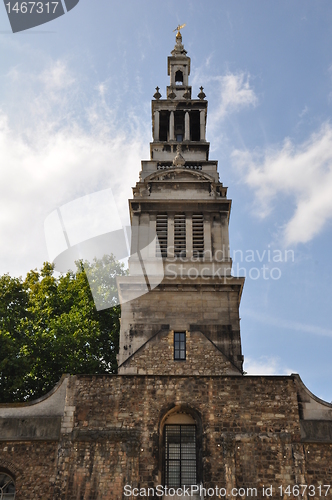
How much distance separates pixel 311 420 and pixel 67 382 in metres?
8.71

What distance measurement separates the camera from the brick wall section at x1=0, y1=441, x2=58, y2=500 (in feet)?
54.7

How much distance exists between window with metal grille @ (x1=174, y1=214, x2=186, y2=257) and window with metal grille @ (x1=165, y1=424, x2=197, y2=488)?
8379 millimetres

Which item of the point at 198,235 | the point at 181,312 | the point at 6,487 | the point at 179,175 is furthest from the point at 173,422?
the point at 179,175

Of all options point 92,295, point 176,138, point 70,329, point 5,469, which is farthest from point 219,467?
point 176,138

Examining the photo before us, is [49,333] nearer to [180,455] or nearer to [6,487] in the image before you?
[6,487]

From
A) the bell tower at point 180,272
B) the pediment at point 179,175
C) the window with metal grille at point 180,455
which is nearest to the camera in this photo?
the window with metal grille at point 180,455

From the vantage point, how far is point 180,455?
17859 millimetres

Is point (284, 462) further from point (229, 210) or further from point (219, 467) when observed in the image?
point (229, 210)

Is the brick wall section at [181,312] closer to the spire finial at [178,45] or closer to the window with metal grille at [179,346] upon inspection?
the window with metal grille at [179,346]

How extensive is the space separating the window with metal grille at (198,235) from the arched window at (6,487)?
12.0 metres

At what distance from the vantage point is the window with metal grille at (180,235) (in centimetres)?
2422

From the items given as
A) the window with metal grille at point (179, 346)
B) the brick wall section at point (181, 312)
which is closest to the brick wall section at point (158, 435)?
the window with metal grille at point (179, 346)

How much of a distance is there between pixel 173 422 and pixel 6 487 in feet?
19.5

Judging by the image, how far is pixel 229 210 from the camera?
84.1 feet
